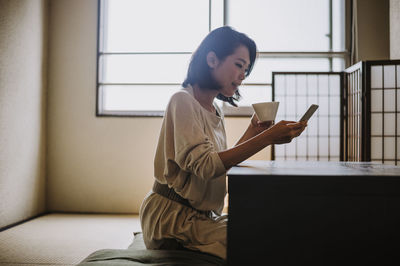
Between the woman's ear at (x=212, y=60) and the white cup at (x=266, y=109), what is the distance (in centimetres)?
23

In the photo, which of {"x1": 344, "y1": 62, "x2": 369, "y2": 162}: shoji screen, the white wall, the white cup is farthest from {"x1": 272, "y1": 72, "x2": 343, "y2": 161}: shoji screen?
the white cup

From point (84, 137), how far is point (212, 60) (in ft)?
9.43

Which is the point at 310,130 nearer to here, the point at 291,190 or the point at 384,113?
the point at 384,113

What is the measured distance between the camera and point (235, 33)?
1354 mm

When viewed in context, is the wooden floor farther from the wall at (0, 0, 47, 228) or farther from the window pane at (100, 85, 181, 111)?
the window pane at (100, 85, 181, 111)

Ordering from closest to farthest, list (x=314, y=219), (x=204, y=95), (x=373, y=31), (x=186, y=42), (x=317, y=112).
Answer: (x=314, y=219) < (x=204, y=95) < (x=317, y=112) < (x=373, y=31) < (x=186, y=42)

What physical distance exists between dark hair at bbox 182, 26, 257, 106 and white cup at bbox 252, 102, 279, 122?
0.20 m

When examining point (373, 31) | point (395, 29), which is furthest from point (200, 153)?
point (373, 31)

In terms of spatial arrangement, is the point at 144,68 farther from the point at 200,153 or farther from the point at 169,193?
the point at 200,153

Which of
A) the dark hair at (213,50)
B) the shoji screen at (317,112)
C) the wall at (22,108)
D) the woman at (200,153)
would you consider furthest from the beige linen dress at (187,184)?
the wall at (22,108)

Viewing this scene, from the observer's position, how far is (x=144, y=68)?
3918mm

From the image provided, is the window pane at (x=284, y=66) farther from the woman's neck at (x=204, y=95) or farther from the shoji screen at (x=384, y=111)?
the woman's neck at (x=204, y=95)

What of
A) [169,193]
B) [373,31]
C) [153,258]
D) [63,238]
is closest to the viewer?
[153,258]

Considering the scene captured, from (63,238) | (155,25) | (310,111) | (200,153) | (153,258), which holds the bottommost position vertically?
(63,238)
